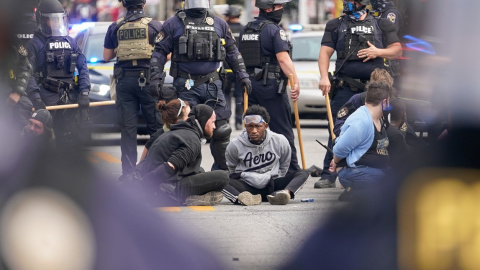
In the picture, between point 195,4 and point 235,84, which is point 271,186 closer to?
point 195,4

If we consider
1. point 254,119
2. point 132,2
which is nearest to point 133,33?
point 132,2

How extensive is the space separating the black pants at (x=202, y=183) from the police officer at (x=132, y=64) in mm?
1288

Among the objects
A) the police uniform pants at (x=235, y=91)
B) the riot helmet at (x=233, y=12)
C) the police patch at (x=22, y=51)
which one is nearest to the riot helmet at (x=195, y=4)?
the police patch at (x=22, y=51)

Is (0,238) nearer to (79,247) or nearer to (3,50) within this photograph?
(79,247)

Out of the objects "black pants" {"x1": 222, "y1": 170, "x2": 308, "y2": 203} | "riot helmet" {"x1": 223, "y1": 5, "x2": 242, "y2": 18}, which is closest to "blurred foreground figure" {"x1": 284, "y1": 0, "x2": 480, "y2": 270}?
"black pants" {"x1": 222, "y1": 170, "x2": 308, "y2": 203}

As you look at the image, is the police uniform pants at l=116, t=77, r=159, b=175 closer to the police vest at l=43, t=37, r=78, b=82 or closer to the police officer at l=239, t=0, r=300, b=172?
the police vest at l=43, t=37, r=78, b=82

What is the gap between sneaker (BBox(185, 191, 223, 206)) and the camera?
253 inches

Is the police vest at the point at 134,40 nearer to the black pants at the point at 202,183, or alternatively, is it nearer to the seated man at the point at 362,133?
the black pants at the point at 202,183


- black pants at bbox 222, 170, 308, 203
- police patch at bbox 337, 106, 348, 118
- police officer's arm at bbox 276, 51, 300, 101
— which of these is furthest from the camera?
police officer's arm at bbox 276, 51, 300, 101

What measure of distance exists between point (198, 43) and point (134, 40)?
81 centimetres

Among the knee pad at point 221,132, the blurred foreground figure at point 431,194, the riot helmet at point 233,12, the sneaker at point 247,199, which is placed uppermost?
the blurred foreground figure at point 431,194

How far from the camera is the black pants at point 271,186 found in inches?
263

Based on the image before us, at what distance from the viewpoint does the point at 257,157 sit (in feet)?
22.8

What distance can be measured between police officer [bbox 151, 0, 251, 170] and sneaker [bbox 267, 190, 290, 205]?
100 centimetres
